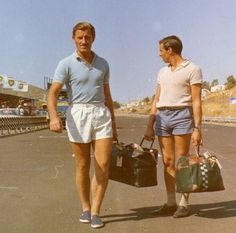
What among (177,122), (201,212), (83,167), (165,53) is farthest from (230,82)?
(83,167)

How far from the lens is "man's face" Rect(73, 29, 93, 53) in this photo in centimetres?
514

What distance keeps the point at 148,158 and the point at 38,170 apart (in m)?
5.59

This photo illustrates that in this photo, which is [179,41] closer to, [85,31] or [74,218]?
[85,31]

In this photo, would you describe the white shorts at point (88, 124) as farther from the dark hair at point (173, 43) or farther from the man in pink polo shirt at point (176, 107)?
the dark hair at point (173, 43)

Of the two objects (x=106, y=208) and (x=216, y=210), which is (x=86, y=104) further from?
(x=216, y=210)

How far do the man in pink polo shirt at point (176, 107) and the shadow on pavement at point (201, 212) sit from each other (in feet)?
0.95

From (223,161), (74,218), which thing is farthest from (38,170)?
(74,218)

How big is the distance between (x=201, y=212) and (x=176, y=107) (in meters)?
1.27

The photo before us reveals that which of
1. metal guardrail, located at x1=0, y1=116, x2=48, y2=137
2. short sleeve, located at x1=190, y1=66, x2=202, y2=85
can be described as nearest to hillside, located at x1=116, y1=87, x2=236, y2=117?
metal guardrail, located at x1=0, y1=116, x2=48, y2=137

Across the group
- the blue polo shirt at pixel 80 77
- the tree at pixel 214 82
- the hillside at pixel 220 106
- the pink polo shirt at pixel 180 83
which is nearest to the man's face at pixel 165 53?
the pink polo shirt at pixel 180 83

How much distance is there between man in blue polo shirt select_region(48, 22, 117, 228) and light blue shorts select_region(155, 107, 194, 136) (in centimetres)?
69

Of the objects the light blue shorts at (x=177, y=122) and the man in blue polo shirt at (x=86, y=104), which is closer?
the man in blue polo shirt at (x=86, y=104)

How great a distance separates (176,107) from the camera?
18.6ft

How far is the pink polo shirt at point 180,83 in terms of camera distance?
18.2ft
